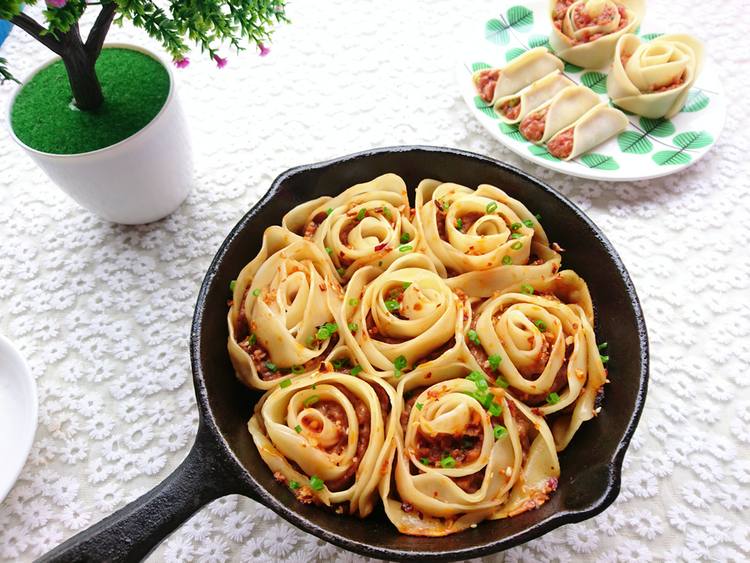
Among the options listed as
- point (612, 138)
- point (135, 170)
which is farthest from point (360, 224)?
point (612, 138)

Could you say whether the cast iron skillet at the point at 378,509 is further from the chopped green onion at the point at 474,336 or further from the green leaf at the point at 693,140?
the green leaf at the point at 693,140

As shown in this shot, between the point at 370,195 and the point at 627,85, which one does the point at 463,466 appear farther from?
the point at 627,85

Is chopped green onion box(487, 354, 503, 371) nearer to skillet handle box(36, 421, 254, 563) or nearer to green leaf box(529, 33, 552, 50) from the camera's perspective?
skillet handle box(36, 421, 254, 563)

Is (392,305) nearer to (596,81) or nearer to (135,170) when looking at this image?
(135,170)

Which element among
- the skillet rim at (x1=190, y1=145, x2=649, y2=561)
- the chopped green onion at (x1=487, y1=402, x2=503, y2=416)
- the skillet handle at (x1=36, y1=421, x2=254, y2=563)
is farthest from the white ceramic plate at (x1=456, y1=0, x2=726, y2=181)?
the skillet handle at (x1=36, y1=421, x2=254, y2=563)

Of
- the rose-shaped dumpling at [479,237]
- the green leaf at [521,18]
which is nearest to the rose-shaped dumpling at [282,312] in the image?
the rose-shaped dumpling at [479,237]

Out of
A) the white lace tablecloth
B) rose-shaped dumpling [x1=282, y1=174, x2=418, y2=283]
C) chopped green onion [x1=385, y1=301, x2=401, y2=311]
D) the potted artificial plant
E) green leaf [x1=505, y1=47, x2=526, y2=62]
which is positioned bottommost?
the white lace tablecloth

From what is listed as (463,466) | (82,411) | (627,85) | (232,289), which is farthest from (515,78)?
(82,411)
